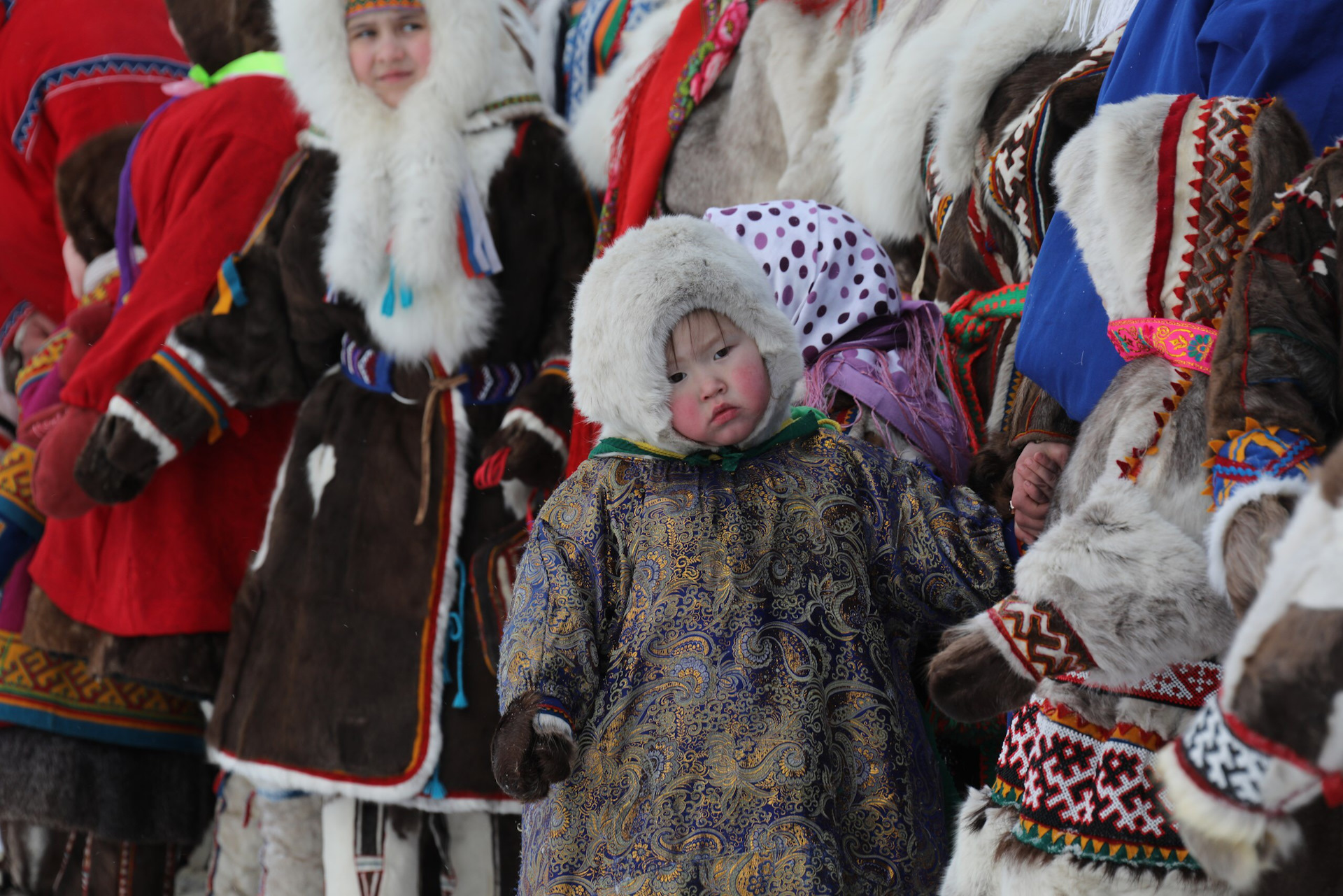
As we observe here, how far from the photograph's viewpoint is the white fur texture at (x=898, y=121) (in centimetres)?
209

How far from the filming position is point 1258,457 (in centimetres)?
95

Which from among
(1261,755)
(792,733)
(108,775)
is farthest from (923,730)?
(108,775)

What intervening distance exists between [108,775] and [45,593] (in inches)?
18.2

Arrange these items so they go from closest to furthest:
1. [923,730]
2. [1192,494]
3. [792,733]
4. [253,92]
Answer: [1192,494] < [792,733] < [923,730] < [253,92]

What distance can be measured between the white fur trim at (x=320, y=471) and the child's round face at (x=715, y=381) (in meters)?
1.34

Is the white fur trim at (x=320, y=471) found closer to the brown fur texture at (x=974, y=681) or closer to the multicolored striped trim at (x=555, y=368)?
the multicolored striped trim at (x=555, y=368)

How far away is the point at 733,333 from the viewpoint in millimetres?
1603

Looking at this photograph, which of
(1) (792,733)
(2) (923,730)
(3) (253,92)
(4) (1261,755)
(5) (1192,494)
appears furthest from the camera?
(3) (253,92)

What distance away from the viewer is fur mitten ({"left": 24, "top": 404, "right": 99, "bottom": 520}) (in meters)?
2.81

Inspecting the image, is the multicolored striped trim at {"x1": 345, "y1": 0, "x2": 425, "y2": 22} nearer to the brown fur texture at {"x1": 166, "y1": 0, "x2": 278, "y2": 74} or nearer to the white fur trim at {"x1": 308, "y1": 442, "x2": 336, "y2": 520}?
the brown fur texture at {"x1": 166, "y1": 0, "x2": 278, "y2": 74}

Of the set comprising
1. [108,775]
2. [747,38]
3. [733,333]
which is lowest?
[108,775]

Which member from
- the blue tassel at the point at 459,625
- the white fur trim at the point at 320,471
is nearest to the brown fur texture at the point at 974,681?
the blue tassel at the point at 459,625

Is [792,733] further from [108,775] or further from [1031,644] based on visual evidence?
[108,775]

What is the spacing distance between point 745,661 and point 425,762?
122 cm
